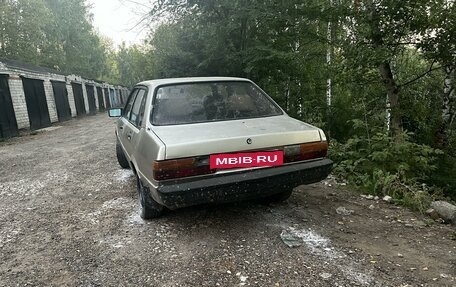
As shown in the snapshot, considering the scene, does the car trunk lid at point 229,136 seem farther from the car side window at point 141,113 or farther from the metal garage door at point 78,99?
the metal garage door at point 78,99

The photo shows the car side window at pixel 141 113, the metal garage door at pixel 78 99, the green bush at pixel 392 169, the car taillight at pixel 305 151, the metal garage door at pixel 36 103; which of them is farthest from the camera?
the metal garage door at pixel 78 99

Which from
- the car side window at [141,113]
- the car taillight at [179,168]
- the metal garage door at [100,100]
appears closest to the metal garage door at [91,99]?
the metal garage door at [100,100]

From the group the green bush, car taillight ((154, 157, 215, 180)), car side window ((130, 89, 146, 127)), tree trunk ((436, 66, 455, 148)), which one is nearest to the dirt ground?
the green bush

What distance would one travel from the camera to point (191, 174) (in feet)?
9.09

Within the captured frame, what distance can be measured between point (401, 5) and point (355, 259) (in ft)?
13.7

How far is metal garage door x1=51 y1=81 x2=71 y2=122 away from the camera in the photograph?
17.3 meters

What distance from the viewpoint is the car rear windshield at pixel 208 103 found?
3422mm

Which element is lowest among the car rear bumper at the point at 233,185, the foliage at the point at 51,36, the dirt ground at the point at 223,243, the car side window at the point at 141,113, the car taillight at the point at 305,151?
the dirt ground at the point at 223,243

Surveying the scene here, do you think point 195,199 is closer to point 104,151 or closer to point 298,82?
point 104,151

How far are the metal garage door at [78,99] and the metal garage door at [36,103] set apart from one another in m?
5.44

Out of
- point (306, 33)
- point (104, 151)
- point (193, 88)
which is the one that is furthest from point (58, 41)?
point (193, 88)

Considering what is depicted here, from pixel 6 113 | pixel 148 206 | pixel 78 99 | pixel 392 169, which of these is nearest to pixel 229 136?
pixel 148 206

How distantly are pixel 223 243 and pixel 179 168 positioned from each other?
889 mm

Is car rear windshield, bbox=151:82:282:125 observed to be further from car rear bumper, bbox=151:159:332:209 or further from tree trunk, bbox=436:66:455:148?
tree trunk, bbox=436:66:455:148
